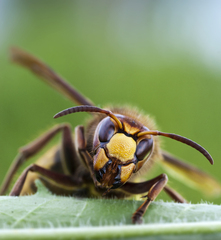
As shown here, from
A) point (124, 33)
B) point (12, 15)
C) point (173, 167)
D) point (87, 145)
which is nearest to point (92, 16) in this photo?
point (124, 33)

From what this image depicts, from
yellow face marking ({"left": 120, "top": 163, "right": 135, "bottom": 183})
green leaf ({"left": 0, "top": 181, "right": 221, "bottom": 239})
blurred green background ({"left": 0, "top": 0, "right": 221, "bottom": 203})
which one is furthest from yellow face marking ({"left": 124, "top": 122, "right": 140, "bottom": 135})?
blurred green background ({"left": 0, "top": 0, "right": 221, "bottom": 203})

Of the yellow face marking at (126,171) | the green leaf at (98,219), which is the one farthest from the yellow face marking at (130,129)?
the green leaf at (98,219)

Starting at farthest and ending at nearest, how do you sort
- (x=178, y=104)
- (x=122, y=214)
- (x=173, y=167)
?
(x=178, y=104) → (x=173, y=167) → (x=122, y=214)

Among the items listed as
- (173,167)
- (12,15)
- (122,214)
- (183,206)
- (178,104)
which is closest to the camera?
(122,214)

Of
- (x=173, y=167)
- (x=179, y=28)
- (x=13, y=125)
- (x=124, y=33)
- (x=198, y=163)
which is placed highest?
(x=179, y=28)

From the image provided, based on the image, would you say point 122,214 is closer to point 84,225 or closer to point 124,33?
point 84,225
